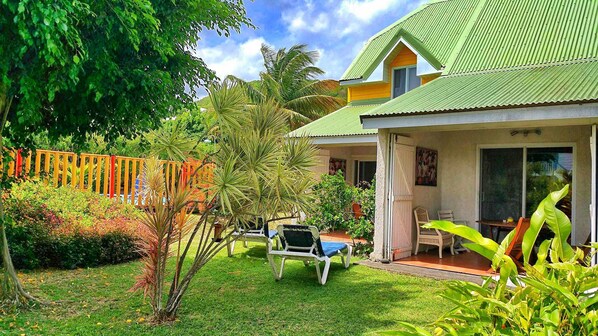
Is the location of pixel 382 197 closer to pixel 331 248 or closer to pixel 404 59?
pixel 331 248

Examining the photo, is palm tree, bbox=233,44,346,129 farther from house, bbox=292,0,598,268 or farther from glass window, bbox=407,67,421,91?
house, bbox=292,0,598,268

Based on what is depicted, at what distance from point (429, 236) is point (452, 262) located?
0.89 metres

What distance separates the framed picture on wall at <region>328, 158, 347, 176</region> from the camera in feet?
53.1

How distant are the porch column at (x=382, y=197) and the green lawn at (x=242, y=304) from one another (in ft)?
2.51

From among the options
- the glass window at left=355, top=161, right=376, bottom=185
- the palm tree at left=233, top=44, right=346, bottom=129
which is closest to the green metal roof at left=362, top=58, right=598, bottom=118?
Result: the glass window at left=355, top=161, right=376, bottom=185

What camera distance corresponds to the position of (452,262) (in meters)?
10.2

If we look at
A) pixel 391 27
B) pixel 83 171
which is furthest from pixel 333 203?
pixel 391 27

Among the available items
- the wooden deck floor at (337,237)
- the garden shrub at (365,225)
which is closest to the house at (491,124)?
the garden shrub at (365,225)

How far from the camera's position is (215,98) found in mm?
5992

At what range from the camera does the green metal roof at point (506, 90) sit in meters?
8.07

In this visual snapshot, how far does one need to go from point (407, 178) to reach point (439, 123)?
2.08m

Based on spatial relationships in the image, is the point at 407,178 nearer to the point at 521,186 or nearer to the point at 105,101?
the point at 521,186

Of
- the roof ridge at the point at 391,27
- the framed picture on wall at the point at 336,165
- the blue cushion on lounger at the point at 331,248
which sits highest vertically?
the roof ridge at the point at 391,27

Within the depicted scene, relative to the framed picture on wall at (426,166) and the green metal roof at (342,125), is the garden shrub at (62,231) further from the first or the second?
the framed picture on wall at (426,166)
